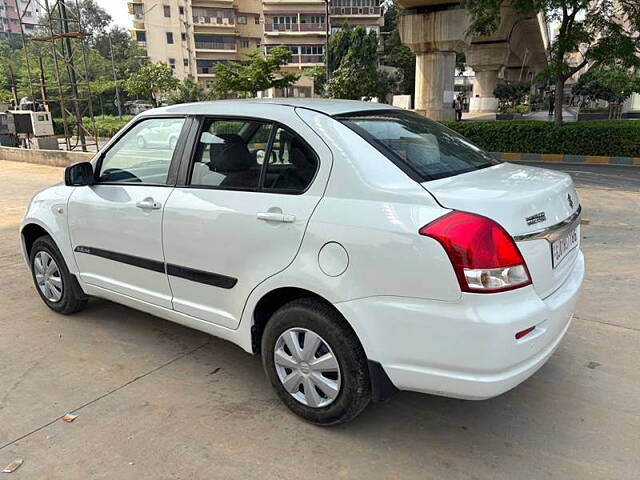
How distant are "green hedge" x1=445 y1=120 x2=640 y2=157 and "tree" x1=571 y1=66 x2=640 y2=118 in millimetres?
2020

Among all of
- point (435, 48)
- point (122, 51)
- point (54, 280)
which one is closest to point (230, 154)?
point (54, 280)

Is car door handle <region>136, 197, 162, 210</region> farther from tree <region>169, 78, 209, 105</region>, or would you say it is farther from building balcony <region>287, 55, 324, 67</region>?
building balcony <region>287, 55, 324, 67</region>

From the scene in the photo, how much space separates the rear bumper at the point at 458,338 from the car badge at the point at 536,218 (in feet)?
1.00

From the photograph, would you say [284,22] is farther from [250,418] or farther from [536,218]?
[536,218]

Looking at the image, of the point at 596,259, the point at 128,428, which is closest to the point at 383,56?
the point at 596,259

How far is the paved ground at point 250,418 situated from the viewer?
8.14 feet

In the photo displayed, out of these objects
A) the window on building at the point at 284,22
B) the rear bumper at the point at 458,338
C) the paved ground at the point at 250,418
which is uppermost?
the window on building at the point at 284,22

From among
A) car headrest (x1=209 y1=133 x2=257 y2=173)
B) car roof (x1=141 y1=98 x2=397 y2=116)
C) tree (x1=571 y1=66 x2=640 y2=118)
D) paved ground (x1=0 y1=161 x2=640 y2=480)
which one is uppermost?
tree (x1=571 y1=66 x2=640 y2=118)

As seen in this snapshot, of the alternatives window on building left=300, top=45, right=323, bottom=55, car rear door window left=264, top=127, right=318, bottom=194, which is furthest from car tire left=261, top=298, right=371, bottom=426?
window on building left=300, top=45, right=323, bottom=55

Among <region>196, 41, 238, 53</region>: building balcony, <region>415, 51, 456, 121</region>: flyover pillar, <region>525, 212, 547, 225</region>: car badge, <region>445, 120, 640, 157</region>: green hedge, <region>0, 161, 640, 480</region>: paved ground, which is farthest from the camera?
<region>196, 41, 238, 53</region>: building balcony

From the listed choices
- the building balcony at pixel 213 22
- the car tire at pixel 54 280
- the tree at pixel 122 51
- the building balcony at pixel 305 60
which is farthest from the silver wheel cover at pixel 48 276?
the building balcony at pixel 213 22

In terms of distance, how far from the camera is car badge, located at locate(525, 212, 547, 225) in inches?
91.6

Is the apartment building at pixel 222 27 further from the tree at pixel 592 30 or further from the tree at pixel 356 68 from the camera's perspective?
the tree at pixel 592 30

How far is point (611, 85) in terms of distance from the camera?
2116cm
